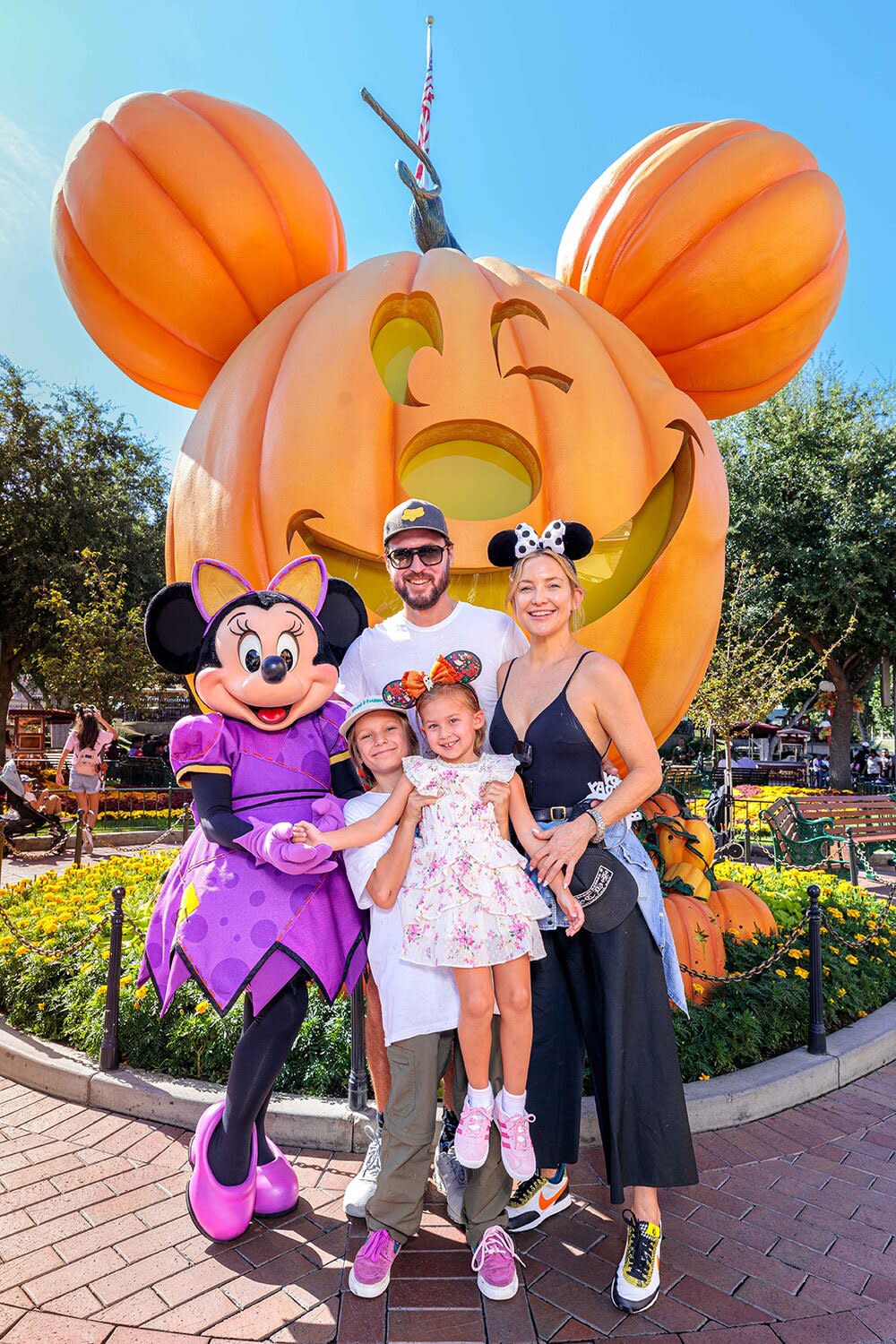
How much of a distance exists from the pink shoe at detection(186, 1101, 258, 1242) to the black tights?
0.06ft

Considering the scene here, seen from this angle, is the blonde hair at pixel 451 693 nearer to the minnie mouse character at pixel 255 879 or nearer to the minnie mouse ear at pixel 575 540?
the minnie mouse character at pixel 255 879

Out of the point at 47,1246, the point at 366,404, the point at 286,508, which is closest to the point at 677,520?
the point at 366,404

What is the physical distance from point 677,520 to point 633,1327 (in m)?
2.77

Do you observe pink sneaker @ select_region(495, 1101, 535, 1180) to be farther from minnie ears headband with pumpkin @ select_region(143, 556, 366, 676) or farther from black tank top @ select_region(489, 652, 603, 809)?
minnie ears headband with pumpkin @ select_region(143, 556, 366, 676)

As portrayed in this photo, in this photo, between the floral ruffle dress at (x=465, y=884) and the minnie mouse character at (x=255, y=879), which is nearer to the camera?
the floral ruffle dress at (x=465, y=884)

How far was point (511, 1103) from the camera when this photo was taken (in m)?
1.98

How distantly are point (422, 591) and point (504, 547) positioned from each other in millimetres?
258

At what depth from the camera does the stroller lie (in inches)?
344

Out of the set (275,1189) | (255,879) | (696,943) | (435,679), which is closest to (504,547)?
(435,679)

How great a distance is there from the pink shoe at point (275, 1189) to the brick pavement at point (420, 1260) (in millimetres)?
51

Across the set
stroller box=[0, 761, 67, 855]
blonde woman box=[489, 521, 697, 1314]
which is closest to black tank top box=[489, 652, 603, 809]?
blonde woman box=[489, 521, 697, 1314]

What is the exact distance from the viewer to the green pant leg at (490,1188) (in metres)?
2.02

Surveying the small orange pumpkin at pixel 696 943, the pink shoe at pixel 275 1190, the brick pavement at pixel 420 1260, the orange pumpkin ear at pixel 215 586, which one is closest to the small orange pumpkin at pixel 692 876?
the small orange pumpkin at pixel 696 943

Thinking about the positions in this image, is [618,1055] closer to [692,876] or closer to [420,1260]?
[420,1260]
